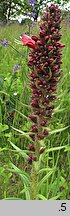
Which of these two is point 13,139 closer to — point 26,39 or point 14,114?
point 14,114

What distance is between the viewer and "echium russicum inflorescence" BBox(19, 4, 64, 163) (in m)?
1.35

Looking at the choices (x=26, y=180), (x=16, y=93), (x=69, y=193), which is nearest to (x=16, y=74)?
(x=16, y=93)

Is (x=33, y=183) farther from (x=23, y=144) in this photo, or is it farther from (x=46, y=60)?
(x=23, y=144)

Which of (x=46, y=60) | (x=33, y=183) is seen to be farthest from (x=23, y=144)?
(x=46, y=60)

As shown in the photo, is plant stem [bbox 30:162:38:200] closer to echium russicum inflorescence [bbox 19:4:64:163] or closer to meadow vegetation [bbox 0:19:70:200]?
meadow vegetation [bbox 0:19:70:200]

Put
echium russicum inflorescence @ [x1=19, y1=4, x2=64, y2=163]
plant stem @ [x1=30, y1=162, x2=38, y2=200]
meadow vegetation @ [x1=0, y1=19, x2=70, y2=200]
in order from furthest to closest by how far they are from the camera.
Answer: meadow vegetation @ [x1=0, y1=19, x2=70, y2=200] < plant stem @ [x1=30, y1=162, x2=38, y2=200] < echium russicum inflorescence @ [x1=19, y1=4, x2=64, y2=163]

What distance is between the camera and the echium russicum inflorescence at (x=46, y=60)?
1.35 metres

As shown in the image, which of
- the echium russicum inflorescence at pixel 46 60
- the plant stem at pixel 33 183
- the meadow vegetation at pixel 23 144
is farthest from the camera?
the meadow vegetation at pixel 23 144

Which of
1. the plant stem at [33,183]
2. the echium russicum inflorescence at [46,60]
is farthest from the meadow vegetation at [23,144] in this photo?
the echium russicum inflorescence at [46,60]

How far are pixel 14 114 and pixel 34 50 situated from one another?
146cm

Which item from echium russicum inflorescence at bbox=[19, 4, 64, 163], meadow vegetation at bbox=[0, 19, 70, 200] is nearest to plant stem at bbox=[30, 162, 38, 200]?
meadow vegetation at bbox=[0, 19, 70, 200]

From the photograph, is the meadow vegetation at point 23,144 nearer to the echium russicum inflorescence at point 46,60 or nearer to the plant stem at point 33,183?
the plant stem at point 33,183

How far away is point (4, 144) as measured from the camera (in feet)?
8.20

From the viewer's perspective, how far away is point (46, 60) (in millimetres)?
1353
